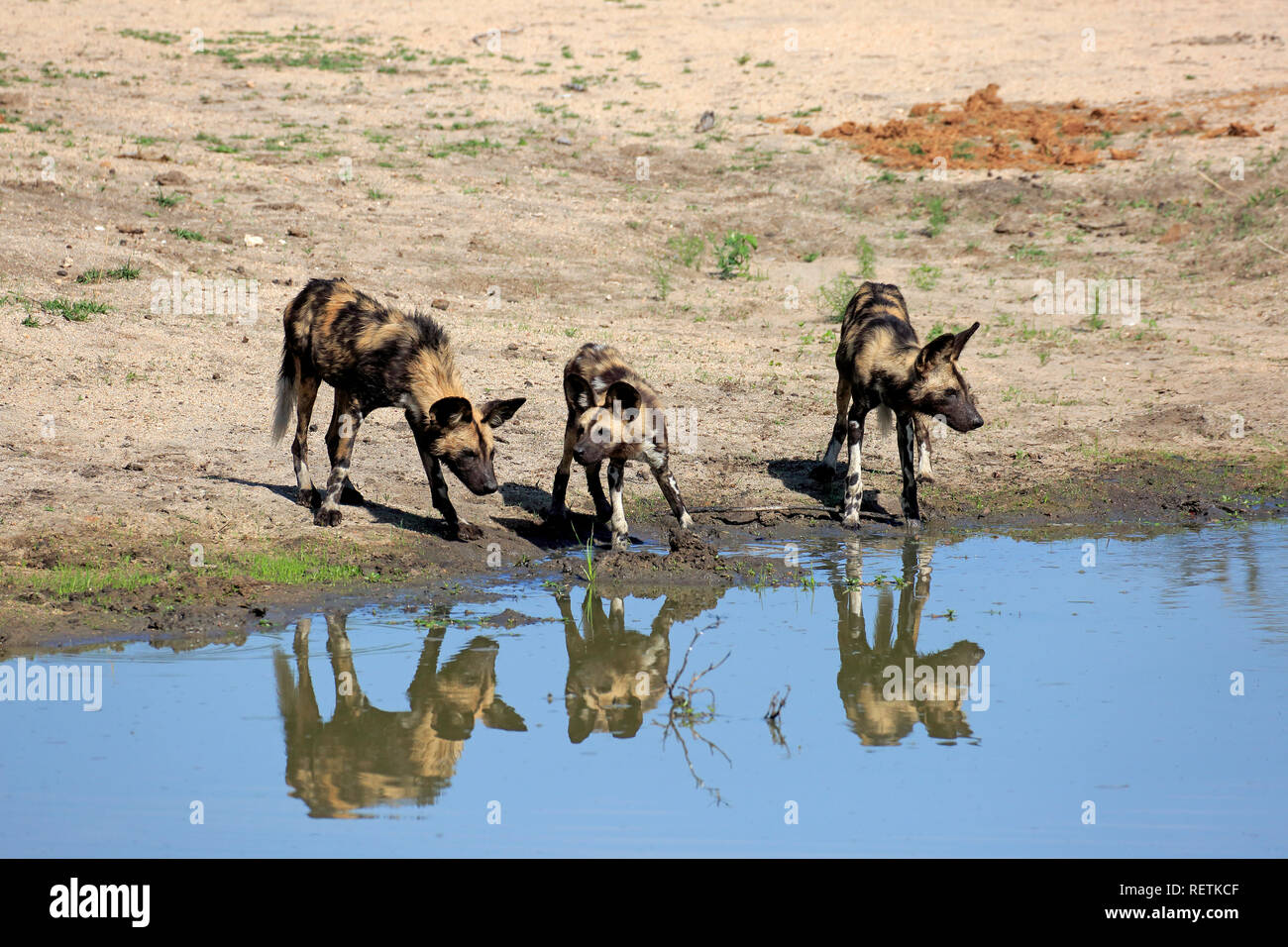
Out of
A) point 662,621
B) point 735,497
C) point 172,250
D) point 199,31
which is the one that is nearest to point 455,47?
point 199,31

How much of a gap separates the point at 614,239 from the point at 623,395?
9079 mm

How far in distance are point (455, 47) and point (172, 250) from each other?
13.7 meters

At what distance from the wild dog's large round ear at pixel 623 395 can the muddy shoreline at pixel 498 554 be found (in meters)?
1.01

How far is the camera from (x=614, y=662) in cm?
830

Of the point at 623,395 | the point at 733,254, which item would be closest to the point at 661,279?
the point at 733,254

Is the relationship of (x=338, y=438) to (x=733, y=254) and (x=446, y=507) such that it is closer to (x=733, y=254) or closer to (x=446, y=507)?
(x=446, y=507)

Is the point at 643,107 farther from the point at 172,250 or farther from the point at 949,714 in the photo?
the point at 949,714

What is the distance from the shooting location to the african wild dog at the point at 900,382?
1068cm

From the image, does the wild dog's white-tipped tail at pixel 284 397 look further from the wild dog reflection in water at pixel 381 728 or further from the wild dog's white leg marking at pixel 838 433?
the wild dog's white leg marking at pixel 838 433

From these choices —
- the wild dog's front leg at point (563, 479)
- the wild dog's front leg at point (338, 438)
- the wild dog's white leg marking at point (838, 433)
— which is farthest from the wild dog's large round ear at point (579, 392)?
the wild dog's white leg marking at point (838, 433)

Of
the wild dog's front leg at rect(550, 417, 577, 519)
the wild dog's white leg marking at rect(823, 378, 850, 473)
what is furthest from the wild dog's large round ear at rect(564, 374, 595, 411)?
the wild dog's white leg marking at rect(823, 378, 850, 473)

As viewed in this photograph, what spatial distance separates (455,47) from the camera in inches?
1108

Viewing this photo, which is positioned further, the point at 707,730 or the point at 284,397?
the point at 284,397

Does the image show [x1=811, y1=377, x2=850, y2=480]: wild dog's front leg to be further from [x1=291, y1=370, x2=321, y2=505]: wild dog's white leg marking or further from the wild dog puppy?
[x1=291, y1=370, x2=321, y2=505]: wild dog's white leg marking
